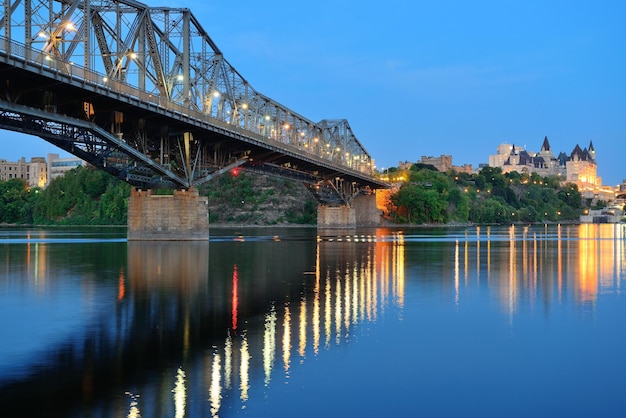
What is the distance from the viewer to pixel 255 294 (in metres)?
26.4

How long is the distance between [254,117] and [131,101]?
55.5 meters

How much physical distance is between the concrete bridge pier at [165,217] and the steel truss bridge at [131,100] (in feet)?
4.66

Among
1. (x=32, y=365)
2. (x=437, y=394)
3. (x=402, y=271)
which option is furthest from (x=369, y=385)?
(x=402, y=271)

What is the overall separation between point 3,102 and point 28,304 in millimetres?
24176

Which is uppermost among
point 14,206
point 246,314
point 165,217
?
point 14,206

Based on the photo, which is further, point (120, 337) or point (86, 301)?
point (86, 301)

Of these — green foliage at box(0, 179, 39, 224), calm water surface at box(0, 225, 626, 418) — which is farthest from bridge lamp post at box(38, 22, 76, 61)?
green foliage at box(0, 179, 39, 224)

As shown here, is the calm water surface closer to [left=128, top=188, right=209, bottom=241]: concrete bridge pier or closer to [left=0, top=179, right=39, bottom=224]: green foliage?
[left=128, top=188, right=209, bottom=241]: concrete bridge pier

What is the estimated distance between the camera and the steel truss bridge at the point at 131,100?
46125 mm

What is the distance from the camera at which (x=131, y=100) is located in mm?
54562

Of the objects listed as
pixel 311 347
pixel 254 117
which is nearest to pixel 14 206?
pixel 254 117

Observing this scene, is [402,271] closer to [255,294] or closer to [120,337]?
[255,294]

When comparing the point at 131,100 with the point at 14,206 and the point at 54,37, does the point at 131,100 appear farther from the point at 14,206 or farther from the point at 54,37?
the point at 14,206

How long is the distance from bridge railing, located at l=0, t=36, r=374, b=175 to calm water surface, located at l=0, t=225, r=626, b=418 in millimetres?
16606
